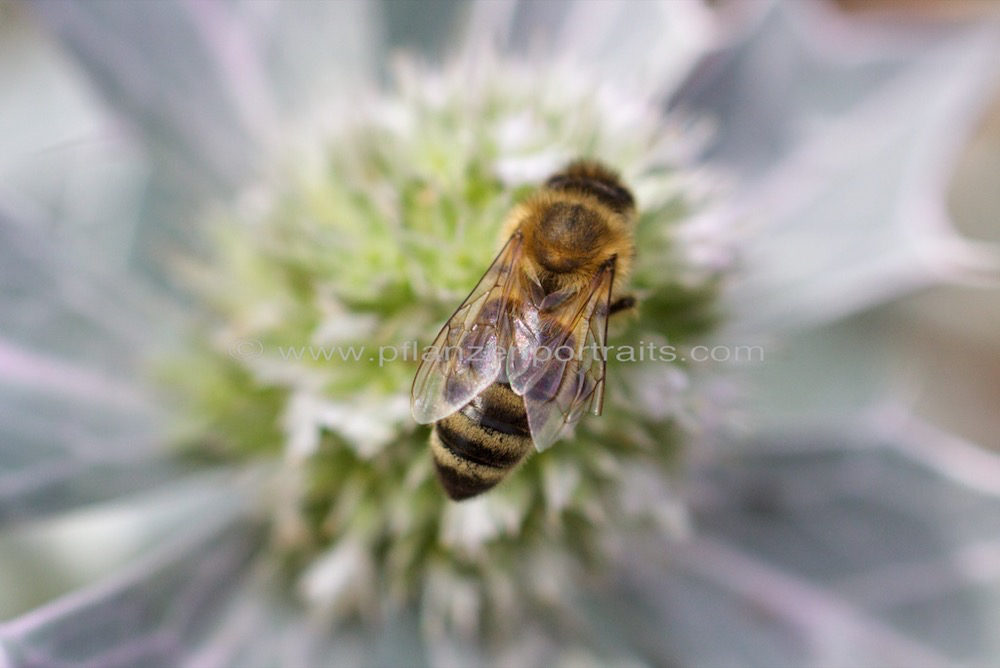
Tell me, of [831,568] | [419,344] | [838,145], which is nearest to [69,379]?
[419,344]

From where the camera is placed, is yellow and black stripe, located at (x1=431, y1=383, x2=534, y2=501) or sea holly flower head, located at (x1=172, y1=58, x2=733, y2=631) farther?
sea holly flower head, located at (x1=172, y1=58, x2=733, y2=631)

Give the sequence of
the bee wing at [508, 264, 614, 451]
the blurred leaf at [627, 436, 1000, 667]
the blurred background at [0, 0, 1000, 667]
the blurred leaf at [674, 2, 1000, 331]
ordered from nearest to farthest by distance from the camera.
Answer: the bee wing at [508, 264, 614, 451] → the blurred background at [0, 0, 1000, 667] → the blurred leaf at [627, 436, 1000, 667] → the blurred leaf at [674, 2, 1000, 331]

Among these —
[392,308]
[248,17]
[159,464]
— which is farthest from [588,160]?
[159,464]

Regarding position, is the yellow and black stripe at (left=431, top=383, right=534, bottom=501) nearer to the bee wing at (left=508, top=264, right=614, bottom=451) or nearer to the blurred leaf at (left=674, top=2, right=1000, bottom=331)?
the bee wing at (left=508, top=264, right=614, bottom=451)

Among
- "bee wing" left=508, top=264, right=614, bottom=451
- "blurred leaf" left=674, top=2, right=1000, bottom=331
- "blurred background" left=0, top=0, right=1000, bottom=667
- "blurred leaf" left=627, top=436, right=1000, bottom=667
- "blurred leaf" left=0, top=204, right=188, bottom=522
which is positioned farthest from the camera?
"blurred leaf" left=674, top=2, right=1000, bottom=331

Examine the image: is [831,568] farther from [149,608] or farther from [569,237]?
[149,608]

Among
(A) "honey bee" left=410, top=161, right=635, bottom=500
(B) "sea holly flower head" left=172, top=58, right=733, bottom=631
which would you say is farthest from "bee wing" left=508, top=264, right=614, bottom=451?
(B) "sea holly flower head" left=172, top=58, right=733, bottom=631

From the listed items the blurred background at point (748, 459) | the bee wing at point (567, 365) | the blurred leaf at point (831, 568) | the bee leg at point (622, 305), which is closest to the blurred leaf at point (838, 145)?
the blurred background at point (748, 459)

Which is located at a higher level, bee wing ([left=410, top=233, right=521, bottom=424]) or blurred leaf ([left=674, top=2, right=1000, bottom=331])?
blurred leaf ([left=674, top=2, right=1000, bottom=331])
